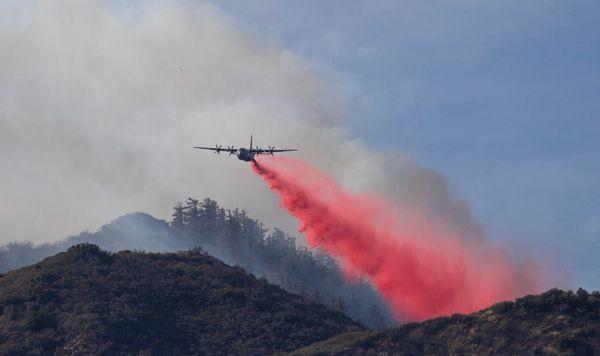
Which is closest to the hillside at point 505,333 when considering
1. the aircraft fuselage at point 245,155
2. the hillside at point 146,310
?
the hillside at point 146,310

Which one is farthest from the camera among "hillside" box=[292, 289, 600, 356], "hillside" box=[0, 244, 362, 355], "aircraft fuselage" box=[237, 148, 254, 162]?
"aircraft fuselage" box=[237, 148, 254, 162]

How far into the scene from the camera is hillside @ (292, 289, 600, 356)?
99.0 m

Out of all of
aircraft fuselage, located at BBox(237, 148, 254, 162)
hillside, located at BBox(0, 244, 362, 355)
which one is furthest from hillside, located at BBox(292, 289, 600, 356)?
aircraft fuselage, located at BBox(237, 148, 254, 162)

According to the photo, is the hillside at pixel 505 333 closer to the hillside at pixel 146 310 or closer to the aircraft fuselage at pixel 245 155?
the hillside at pixel 146 310

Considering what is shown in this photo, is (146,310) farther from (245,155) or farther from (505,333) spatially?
(505,333)

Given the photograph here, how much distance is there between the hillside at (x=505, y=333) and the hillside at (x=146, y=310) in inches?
604

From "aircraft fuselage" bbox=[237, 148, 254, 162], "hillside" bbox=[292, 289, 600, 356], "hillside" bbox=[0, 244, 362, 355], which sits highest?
"aircraft fuselage" bbox=[237, 148, 254, 162]

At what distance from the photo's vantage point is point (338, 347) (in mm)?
107375

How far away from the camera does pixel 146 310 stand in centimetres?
12800

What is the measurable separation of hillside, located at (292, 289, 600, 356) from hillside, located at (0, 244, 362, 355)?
50.3 ft

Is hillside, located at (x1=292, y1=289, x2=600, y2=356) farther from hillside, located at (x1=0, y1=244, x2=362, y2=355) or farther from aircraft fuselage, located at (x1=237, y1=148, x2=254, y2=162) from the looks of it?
aircraft fuselage, located at (x1=237, y1=148, x2=254, y2=162)

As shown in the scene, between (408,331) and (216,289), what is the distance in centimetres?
3702

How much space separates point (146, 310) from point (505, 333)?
154 ft

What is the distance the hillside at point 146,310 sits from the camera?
11606cm
